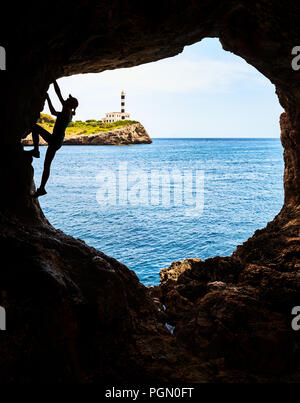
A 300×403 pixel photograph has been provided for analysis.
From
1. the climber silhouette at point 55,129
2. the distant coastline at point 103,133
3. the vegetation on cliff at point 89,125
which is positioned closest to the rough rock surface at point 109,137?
the distant coastline at point 103,133

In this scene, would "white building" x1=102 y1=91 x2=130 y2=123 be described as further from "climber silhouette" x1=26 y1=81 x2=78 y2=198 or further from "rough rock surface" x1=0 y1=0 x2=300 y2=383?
"climber silhouette" x1=26 y1=81 x2=78 y2=198

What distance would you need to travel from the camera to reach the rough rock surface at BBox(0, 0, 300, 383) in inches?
203

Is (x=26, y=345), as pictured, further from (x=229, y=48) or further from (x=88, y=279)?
(x=229, y=48)

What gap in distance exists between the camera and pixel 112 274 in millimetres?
6938

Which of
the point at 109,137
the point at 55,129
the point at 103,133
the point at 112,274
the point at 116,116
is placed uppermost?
the point at 116,116

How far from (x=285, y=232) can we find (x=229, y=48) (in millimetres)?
5979

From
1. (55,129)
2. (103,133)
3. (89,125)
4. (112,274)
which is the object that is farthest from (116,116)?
(112,274)

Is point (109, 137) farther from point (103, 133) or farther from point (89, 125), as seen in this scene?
point (89, 125)

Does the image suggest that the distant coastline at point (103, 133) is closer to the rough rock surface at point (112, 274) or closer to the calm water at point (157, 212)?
the calm water at point (157, 212)

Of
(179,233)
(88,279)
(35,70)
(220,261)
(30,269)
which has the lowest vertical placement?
(179,233)

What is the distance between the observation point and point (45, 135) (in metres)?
8.75

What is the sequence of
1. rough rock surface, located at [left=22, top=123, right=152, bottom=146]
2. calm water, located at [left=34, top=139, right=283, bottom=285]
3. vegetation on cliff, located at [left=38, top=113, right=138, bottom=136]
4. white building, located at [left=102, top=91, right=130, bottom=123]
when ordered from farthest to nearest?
white building, located at [left=102, top=91, right=130, bottom=123], vegetation on cliff, located at [left=38, top=113, right=138, bottom=136], rough rock surface, located at [left=22, top=123, right=152, bottom=146], calm water, located at [left=34, top=139, right=283, bottom=285]

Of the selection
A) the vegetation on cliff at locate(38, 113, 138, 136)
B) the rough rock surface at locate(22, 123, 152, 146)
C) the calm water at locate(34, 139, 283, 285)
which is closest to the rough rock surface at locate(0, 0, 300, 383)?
the calm water at locate(34, 139, 283, 285)
